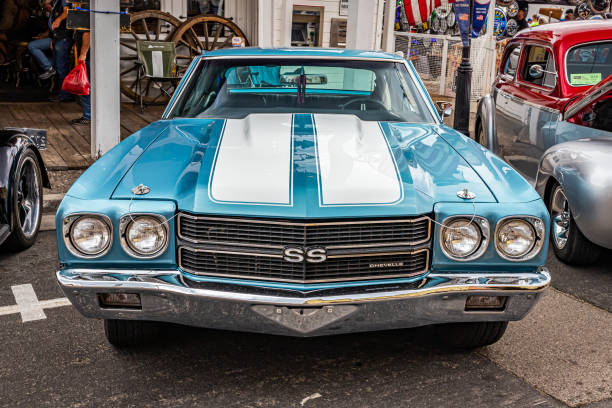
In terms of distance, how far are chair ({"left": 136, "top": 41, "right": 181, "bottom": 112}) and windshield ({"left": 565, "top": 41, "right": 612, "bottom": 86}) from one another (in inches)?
240

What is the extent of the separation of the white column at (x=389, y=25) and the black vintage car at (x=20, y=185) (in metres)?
8.62

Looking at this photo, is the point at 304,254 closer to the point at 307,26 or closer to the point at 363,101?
the point at 363,101

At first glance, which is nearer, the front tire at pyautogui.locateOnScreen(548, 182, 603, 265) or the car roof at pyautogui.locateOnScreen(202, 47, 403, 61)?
the car roof at pyautogui.locateOnScreen(202, 47, 403, 61)

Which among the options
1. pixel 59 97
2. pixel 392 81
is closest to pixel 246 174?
pixel 392 81

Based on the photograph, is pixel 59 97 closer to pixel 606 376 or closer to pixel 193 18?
pixel 193 18

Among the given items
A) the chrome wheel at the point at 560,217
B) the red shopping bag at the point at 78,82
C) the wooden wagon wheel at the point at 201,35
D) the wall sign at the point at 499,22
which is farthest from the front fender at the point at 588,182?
the wall sign at the point at 499,22

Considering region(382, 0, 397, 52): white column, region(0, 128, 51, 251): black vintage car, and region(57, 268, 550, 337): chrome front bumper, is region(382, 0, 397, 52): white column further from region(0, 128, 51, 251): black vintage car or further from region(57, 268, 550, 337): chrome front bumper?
region(57, 268, 550, 337): chrome front bumper

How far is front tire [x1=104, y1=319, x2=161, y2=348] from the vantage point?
10.1 feet

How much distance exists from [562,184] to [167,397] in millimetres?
3115

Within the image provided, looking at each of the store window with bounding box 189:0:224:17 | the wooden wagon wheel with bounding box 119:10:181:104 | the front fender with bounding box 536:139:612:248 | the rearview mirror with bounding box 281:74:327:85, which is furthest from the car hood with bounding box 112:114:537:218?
the store window with bounding box 189:0:224:17

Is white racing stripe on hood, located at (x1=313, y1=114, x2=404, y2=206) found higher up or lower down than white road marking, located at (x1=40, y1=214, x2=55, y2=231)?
higher up

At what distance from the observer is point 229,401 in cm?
277

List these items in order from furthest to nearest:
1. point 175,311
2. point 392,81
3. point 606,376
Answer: point 392,81 < point 606,376 < point 175,311

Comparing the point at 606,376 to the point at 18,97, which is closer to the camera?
the point at 606,376
